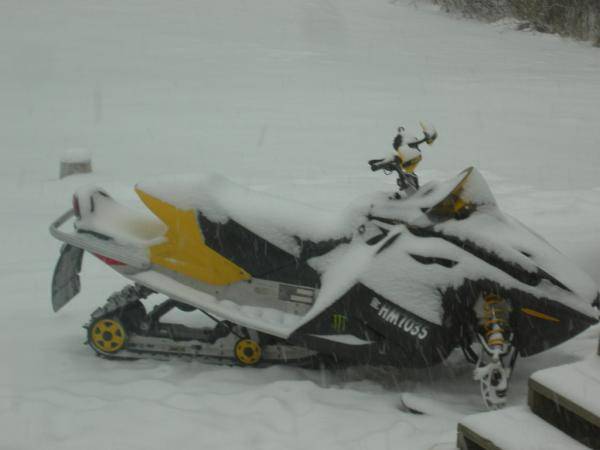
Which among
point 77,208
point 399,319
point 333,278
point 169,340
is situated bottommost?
point 169,340

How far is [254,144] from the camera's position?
11.4 metres

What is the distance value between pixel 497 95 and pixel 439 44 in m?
7.02

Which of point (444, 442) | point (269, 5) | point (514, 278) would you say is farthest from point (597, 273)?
point (269, 5)

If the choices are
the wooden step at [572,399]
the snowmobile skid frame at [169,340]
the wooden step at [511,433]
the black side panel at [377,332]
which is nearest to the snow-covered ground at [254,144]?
the snowmobile skid frame at [169,340]

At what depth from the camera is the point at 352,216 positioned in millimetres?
4934

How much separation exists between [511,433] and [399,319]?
1.11 meters

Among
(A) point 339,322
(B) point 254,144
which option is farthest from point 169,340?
(B) point 254,144

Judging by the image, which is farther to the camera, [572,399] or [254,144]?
[254,144]

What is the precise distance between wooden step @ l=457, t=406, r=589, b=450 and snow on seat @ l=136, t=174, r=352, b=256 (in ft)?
5.00

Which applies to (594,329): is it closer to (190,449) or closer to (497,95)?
(190,449)

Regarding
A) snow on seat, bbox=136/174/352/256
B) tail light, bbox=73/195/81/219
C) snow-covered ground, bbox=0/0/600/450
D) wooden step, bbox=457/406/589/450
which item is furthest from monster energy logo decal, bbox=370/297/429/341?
tail light, bbox=73/195/81/219

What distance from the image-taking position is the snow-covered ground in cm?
452

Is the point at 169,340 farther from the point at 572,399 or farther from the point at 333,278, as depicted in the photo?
the point at 572,399

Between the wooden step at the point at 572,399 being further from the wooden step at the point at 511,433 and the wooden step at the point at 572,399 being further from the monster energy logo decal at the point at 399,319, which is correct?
the monster energy logo decal at the point at 399,319
